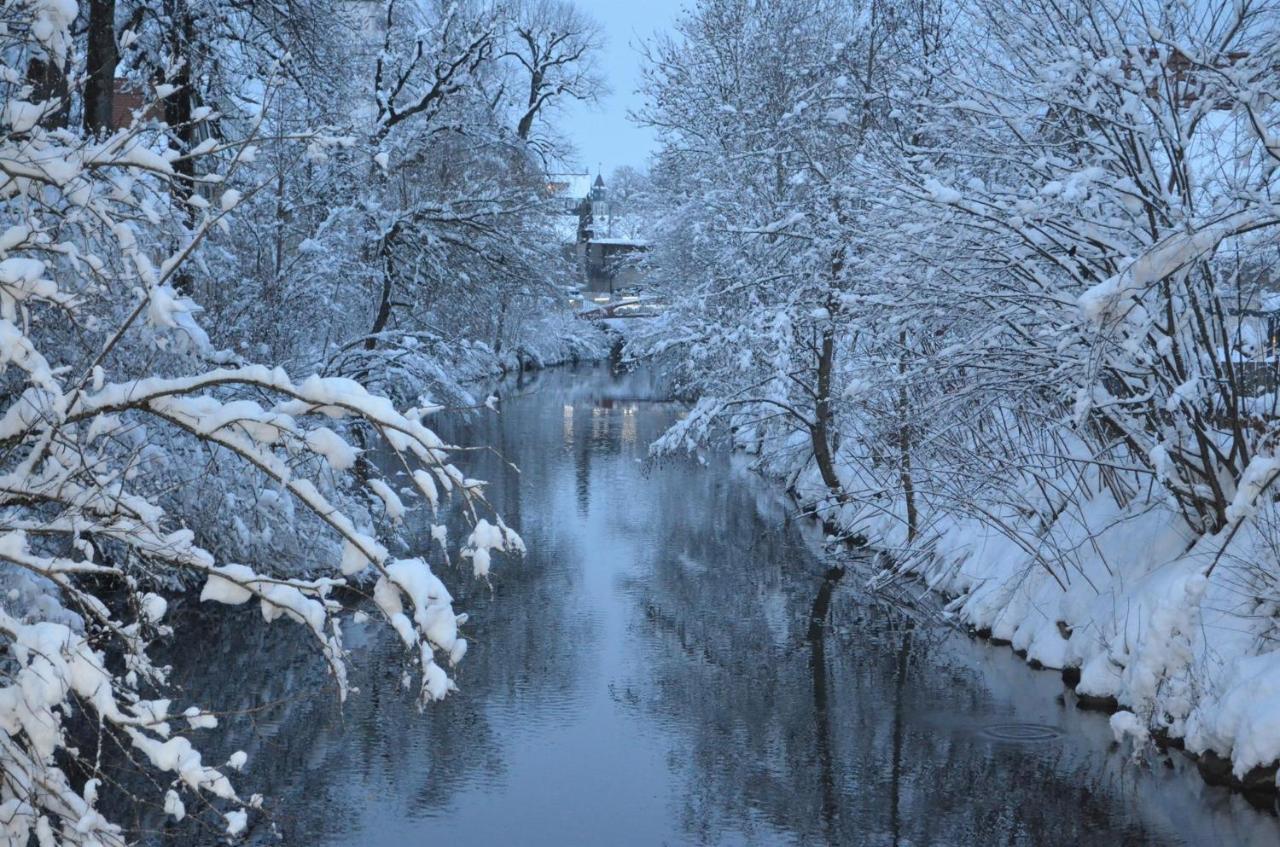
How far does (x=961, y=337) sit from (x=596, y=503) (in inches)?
376

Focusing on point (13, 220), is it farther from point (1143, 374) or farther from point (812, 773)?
point (1143, 374)

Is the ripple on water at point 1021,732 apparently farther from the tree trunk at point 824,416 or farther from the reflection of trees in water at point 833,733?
the tree trunk at point 824,416

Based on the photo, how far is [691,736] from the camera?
34.0ft

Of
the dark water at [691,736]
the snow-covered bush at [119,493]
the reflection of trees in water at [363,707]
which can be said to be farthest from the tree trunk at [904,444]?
the snow-covered bush at [119,493]

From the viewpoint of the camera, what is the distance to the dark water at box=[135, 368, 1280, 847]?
851 cm

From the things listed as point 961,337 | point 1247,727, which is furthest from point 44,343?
point 1247,727

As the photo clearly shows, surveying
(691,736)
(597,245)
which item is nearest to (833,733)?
(691,736)

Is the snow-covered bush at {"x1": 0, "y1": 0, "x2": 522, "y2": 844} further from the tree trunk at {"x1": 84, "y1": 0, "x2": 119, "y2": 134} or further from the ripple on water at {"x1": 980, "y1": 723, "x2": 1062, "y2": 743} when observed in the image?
the tree trunk at {"x1": 84, "y1": 0, "x2": 119, "y2": 134}

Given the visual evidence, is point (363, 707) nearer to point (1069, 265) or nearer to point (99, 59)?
point (99, 59)

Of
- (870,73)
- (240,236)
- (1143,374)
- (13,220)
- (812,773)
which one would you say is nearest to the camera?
(13,220)

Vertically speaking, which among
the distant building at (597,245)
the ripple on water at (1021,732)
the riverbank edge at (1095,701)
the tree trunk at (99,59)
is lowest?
the ripple on water at (1021,732)

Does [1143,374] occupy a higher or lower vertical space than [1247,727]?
higher

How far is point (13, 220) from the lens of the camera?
25.4 feet

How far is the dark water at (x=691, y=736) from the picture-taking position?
851 cm
